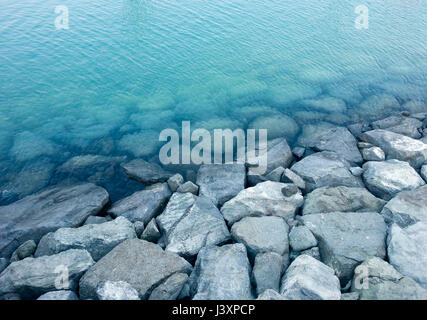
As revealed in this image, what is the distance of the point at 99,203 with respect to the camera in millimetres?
10562

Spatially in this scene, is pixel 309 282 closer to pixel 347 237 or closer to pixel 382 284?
pixel 382 284

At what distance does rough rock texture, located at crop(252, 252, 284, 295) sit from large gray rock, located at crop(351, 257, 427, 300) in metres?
1.60

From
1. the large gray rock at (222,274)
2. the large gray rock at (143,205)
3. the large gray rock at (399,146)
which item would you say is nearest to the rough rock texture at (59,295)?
the large gray rock at (222,274)

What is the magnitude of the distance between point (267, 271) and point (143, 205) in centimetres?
445

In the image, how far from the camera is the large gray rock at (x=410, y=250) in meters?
7.39

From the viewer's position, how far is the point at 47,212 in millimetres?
10227

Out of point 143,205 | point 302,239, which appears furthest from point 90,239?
point 302,239

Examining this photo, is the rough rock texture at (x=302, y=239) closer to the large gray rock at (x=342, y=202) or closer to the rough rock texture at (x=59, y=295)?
the large gray rock at (x=342, y=202)

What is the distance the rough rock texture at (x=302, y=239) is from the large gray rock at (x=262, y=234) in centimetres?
15

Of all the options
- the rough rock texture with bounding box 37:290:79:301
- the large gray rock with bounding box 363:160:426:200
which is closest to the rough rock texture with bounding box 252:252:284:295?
the rough rock texture with bounding box 37:290:79:301

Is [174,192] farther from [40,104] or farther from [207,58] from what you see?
[207,58]

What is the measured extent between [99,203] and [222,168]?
13.5 feet

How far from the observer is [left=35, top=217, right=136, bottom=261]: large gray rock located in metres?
8.65

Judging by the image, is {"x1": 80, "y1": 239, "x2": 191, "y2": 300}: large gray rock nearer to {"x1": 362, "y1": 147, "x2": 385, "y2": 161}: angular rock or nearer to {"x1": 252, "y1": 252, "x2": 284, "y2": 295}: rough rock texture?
{"x1": 252, "y1": 252, "x2": 284, "y2": 295}: rough rock texture
